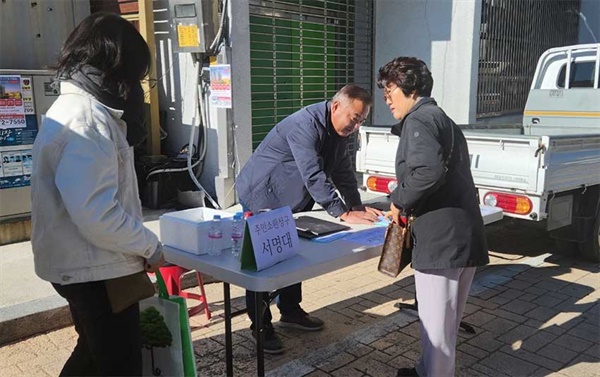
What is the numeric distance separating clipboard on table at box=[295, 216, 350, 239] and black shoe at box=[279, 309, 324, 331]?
809mm

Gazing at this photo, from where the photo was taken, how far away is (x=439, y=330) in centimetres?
278

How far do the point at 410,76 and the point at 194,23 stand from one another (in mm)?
4232

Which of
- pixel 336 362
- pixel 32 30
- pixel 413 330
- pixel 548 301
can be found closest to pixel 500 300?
pixel 548 301

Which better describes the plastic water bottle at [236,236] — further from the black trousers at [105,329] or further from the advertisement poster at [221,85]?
the advertisement poster at [221,85]

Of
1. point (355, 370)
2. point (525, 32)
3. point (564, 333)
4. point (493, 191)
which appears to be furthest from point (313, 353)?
point (525, 32)

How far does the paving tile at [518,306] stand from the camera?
4371mm

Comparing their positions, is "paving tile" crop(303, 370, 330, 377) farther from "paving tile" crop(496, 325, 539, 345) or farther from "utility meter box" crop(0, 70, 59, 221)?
"utility meter box" crop(0, 70, 59, 221)

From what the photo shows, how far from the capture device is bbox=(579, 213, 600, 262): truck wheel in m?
5.27

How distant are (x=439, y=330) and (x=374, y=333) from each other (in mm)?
1165

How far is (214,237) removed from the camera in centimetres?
279

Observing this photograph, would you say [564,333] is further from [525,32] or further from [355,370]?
[525,32]

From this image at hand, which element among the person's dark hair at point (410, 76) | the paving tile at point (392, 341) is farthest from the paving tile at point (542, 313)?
the person's dark hair at point (410, 76)

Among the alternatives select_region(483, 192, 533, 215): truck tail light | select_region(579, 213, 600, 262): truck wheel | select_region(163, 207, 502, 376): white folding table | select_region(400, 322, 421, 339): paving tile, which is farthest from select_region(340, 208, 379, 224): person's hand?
select_region(579, 213, 600, 262): truck wheel

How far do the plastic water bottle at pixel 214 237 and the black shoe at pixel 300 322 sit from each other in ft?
4.24
